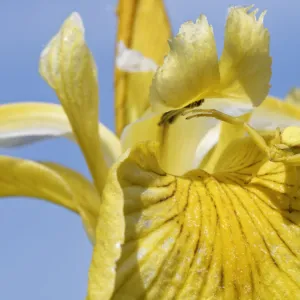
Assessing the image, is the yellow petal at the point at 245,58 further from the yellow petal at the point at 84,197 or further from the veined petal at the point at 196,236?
the yellow petal at the point at 84,197

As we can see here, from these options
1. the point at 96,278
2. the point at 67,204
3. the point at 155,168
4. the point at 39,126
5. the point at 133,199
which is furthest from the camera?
the point at 39,126

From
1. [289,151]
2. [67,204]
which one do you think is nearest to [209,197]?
[289,151]

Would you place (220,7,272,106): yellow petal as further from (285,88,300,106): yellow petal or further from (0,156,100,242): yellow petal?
(285,88,300,106): yellow petal

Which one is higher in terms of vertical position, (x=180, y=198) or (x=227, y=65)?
(x=227, y=65)

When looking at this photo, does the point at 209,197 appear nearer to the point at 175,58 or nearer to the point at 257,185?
the point at 257,185

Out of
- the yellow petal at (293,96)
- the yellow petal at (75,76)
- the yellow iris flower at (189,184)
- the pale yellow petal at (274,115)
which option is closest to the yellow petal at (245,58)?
the yellow iris flower at (189,184)

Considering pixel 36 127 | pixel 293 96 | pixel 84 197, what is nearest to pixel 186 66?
pixel 84 197

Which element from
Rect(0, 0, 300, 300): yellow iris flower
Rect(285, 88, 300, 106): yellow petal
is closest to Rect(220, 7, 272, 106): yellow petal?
Rect(0, 0, 300, 300): yellow iris flower
